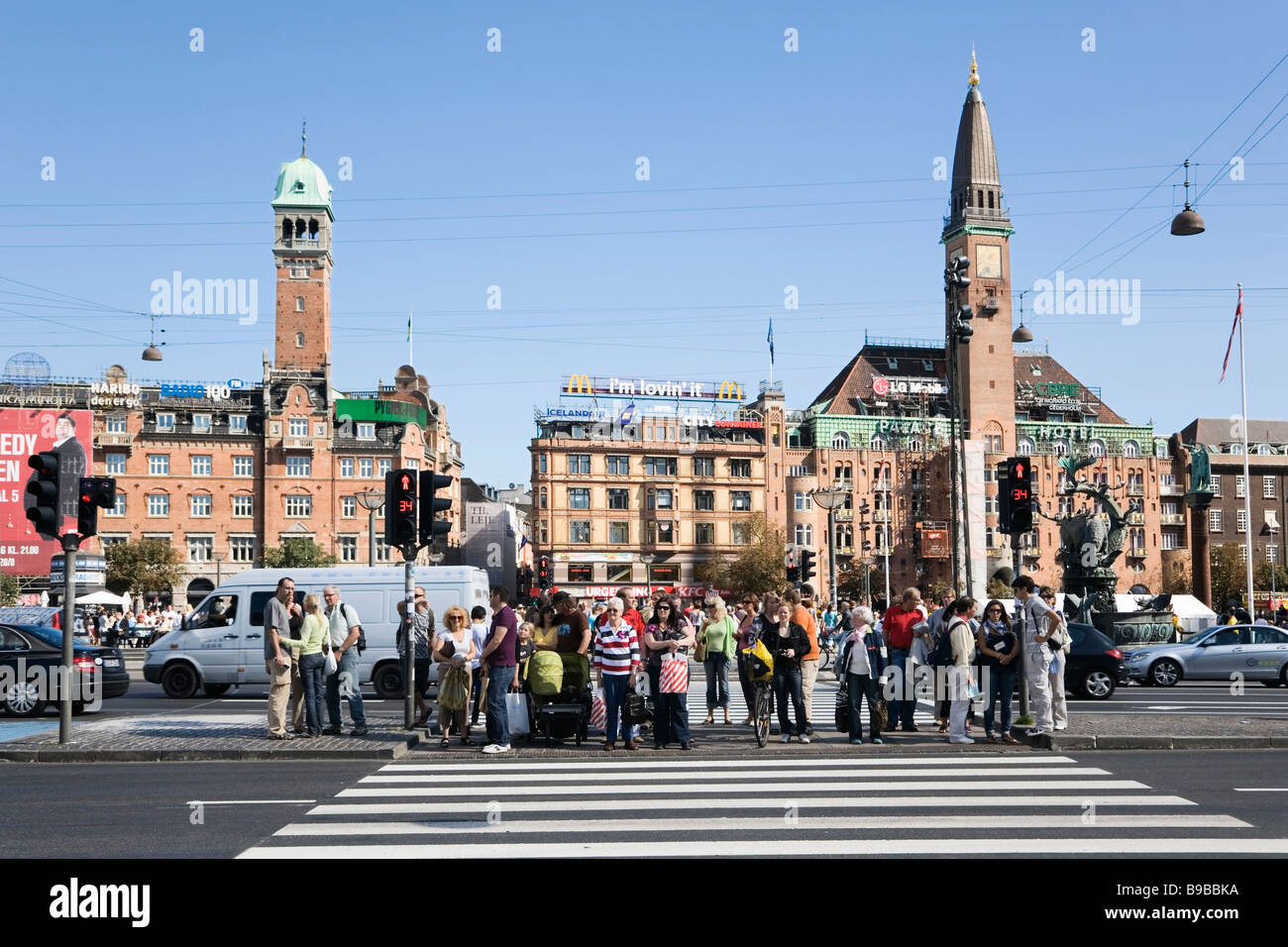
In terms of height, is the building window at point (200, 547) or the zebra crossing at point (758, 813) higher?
the building window at point (200, 547)

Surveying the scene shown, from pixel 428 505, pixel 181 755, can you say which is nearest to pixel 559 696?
pixel 428 505

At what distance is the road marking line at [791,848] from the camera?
27.9ft

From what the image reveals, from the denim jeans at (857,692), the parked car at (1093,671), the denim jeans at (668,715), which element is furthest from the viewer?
the parked car at (1093,671)

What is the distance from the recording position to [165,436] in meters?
82.6

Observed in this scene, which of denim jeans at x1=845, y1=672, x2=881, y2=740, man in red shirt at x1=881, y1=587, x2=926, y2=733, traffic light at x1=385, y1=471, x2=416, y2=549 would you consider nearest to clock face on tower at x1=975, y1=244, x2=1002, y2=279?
man in red shirt at x1=881, y1=587, x2=926, y2=733

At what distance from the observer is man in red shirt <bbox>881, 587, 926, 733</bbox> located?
16.6m

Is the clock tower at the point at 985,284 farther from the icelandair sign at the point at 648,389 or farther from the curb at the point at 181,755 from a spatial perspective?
the curb at the point at 181,755

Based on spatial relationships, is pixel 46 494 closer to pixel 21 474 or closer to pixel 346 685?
pixel 346 685

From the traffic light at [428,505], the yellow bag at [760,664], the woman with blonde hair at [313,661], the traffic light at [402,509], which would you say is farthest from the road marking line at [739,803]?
the traffic light at [428,505]

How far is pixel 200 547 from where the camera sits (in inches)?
3243

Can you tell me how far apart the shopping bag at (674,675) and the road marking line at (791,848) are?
610 centimetres

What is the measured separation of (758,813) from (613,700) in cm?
505

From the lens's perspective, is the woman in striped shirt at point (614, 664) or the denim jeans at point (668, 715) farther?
the denim jeans at point (668, 715)
